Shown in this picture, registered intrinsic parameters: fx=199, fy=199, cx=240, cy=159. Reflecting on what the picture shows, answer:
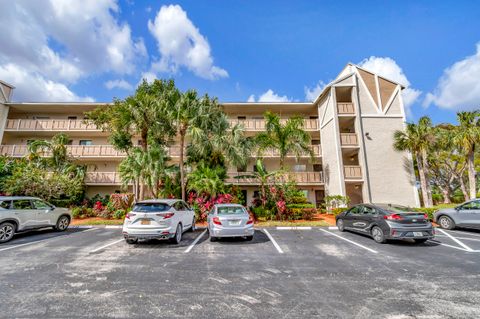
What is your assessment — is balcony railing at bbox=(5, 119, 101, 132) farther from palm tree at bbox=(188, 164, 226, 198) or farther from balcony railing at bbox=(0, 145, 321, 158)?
palm tree at bbox=(188, 164, 226, 198)

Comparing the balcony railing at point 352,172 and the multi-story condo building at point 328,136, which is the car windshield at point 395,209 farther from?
the balcony railing at point 352,172

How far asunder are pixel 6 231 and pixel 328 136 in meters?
21.0

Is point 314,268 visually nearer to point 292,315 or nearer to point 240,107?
point 292,315

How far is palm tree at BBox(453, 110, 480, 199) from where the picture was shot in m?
15.1

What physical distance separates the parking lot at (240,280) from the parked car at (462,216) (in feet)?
9.35

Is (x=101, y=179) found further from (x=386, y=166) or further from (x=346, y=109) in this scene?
(x=386, y=166)

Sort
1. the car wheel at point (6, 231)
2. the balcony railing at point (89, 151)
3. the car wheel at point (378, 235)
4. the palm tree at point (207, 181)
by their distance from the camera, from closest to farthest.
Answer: the car wheel at point (378, 235)
the car wheel at point (6, 231)
the palm tree at point (207, 181)
the balcony railing at point (89, 151)

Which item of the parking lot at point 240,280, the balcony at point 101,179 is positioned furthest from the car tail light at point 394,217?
the balcony at point 101,179

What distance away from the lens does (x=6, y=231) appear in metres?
8.05

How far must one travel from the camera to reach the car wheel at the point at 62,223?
33.5 ft

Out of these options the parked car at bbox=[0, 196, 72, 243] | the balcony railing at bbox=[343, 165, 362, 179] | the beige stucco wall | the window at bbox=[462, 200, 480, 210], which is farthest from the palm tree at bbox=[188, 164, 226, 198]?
the window at bbox=[462, 200, 480, 210]

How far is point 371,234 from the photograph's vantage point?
8.27 meters

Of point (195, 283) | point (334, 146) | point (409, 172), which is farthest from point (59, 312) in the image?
point (409, 172)

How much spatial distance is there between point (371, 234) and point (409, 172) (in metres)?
12.1
